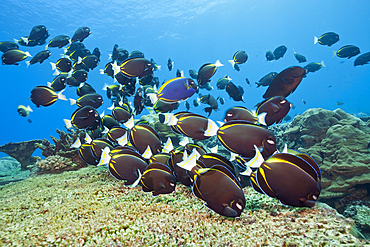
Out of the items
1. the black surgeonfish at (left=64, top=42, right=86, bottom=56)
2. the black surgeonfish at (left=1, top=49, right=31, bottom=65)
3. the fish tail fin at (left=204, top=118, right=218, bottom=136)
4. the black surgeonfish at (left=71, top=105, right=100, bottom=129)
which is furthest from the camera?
the black surgeonfish at (left=64, top=42, right=86, bottom=56)

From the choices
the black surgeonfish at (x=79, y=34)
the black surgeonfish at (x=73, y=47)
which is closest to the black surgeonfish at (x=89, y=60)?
the black surgeonfish at (x=79, y=34)

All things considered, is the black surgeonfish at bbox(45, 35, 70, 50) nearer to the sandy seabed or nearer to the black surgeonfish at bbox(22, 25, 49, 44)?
the black surgeonfish at bbox(22, 25, 49, 44)

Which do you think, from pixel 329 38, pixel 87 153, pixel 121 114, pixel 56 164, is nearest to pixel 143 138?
pixel 121 114

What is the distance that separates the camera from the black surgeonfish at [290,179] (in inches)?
60.6

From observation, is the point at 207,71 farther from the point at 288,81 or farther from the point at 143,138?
the point at 143,138

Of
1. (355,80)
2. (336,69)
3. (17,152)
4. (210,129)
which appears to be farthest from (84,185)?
(355,80)

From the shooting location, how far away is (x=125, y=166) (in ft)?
8.63

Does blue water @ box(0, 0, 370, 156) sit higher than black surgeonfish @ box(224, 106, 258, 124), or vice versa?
blue water @ box(0, 0, 370, 156)

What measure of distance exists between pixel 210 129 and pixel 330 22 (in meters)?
103

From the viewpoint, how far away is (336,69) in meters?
107

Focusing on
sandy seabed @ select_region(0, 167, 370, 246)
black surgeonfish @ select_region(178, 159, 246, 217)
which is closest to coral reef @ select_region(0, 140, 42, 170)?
sandy seabed @ select_region(0, 167, 370, 246)

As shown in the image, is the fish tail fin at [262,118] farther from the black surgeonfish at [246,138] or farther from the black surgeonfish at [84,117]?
the black surgeonfish at [84,117]

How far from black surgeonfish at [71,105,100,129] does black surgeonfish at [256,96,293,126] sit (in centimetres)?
342

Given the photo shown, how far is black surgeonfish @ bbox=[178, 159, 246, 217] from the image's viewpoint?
1.72 m
